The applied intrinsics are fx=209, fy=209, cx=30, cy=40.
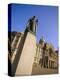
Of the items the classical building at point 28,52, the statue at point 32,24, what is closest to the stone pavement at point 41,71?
the classical building at point 28,52

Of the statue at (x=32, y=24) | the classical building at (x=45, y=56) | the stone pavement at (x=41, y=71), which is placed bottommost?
the stone pavement at (x=41, y=71)

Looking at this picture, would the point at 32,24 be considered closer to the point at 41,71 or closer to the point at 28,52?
the point at 28,52

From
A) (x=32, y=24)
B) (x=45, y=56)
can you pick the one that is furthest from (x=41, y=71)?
(x=32, y=24)

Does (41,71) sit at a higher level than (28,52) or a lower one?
lower

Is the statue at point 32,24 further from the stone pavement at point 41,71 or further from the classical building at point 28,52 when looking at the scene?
the stone pavement at point 41,71

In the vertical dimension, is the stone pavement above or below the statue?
below

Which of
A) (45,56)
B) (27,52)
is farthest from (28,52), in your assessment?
(45,56)

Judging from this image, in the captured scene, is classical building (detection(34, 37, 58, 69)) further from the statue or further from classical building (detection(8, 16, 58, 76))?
the statue

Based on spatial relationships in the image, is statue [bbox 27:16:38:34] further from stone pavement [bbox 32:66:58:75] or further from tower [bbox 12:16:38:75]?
stone pavement [bbox 32:66:58:75]

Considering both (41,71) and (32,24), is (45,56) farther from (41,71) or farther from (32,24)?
(32,24)

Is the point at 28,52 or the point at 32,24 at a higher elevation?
the point at 32,24

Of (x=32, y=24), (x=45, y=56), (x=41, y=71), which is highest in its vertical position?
(x=32, y=24)

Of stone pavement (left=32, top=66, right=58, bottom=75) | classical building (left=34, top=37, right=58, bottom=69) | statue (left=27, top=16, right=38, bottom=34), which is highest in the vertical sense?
statue (left=27, top=16, right=38, bottom=34)

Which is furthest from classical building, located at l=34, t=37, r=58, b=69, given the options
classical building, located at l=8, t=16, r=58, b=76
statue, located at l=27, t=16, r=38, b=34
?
statue, located at l=27, t=16, r=38, b=34
